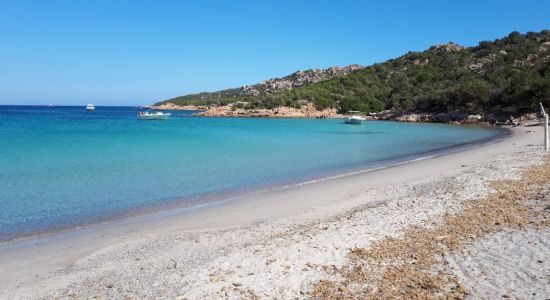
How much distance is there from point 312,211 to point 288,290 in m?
5.20

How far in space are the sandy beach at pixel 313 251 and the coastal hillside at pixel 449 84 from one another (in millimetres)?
48262

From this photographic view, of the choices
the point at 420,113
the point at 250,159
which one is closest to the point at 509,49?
the point at 420,113

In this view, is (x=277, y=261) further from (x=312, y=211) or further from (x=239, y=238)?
(x=312, y=211)

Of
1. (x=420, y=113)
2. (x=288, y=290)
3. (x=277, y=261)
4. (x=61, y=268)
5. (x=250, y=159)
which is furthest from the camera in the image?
(x=420, y=113)

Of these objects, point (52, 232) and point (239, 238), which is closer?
point (239, 238)

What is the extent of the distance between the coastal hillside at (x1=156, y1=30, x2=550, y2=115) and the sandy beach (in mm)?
48262

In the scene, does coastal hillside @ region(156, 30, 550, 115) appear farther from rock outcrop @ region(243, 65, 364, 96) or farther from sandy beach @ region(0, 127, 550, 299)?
sandy beach @ region(0, 127, 550, 299)

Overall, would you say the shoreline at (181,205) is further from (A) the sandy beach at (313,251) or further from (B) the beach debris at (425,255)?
(B) the beach debris at (425,255)

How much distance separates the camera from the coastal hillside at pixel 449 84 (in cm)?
5552

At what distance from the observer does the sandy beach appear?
5.55m

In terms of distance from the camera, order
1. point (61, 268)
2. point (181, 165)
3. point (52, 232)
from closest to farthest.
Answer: point (61, 268) → point (52, 232) → point (181, 165)

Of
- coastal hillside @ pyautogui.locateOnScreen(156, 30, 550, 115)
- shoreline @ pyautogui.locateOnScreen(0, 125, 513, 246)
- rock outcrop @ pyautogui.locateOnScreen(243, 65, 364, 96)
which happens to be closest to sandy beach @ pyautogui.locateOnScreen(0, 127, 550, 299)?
shoreline @ pyautogui.locateOnScreen(0, 125, 513, 246)

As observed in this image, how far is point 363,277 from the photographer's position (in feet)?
18.8

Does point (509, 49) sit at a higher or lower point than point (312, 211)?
higher
